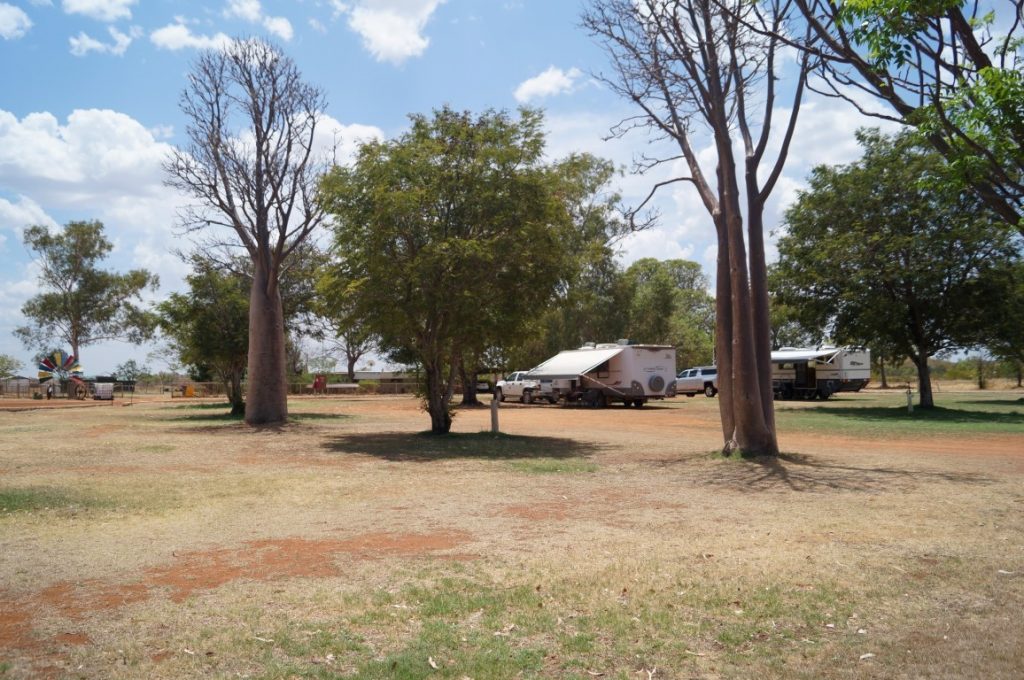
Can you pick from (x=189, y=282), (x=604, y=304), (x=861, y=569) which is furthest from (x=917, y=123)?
(x=604, y=304)

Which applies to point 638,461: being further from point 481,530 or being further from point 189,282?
point 189,282

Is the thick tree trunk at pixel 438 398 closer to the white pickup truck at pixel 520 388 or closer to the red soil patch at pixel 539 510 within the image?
the red soil patch at pixel 539 510

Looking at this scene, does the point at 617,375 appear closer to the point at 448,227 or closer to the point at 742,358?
the point at 448,227

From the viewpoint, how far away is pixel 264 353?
26234 millimetres

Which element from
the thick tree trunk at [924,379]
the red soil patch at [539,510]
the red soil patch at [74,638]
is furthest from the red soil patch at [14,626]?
the thick tree trunk at [924,379]

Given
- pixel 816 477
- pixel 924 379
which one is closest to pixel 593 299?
pixel 924 379

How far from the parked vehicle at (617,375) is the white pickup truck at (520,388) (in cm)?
208

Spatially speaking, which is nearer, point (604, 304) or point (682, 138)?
point (682, 138)

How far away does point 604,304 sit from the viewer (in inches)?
2197

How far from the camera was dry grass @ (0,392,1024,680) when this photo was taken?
4.98 m

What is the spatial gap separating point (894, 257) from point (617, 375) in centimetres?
1333

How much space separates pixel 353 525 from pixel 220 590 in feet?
9.08

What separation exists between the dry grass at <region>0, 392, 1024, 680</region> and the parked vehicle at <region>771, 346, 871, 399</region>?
3194 cm

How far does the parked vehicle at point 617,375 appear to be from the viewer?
125 feet
